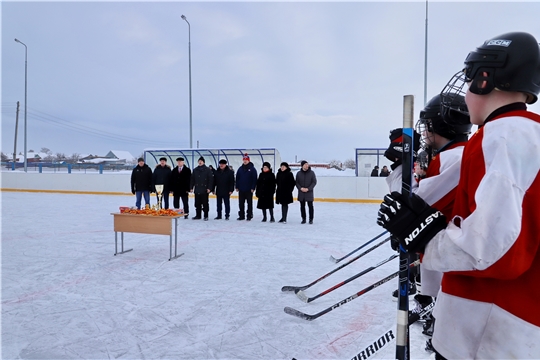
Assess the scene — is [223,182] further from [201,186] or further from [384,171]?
[384,171]

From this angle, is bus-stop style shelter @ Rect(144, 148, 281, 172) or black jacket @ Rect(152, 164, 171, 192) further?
bus-stop style shelter @ Rect(144, 148, 281, 172)

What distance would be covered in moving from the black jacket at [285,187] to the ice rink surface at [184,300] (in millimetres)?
2137

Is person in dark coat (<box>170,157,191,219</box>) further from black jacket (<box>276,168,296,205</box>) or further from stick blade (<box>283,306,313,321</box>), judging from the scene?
stick blade (<box>283,306,313,321</box>)

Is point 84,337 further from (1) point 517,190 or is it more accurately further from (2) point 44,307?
(1) point 517,190

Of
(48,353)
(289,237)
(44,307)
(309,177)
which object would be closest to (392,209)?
(48,353)

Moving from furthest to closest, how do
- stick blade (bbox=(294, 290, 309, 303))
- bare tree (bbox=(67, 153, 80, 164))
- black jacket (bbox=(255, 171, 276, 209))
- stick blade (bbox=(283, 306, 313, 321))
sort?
bare tree (bbox=(67, 153, 80, 164)) < black jacket (bbox=(255, 171, 276, 209)) < stick blade (bbox=(294, 290, 309, 303)) < stick blade (bbox=(283, 306, 313, 321))

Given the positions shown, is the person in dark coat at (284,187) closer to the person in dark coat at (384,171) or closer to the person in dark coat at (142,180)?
the person in dark coat at (142,180)

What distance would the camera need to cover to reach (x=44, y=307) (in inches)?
118

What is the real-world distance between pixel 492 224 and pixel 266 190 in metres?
7.73

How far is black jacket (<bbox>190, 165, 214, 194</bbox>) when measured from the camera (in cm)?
870

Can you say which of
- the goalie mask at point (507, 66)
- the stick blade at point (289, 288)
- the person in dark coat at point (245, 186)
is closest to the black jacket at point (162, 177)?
the person in dark coat at point (245, 186)

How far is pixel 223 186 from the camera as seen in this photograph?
8.74 metres

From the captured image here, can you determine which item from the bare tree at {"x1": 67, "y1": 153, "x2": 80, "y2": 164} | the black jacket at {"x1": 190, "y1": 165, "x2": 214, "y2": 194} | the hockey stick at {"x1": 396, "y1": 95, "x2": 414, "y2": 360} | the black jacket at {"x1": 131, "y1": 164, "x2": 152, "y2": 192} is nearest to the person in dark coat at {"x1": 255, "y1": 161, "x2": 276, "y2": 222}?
the black jacket at {"x1": 190, "y1": 165, "x2": 214, "y2": 194}

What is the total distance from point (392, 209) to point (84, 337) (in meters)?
2.48
